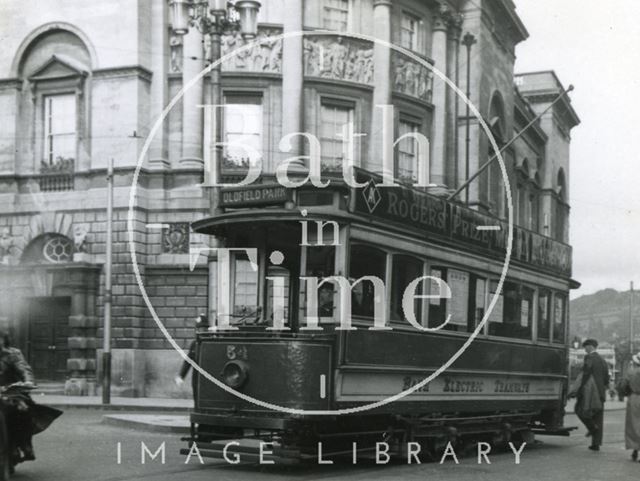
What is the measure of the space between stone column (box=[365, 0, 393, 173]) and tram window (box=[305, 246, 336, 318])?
62.8ft

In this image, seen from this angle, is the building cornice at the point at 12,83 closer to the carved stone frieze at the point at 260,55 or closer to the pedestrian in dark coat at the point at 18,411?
the carved stone frieze at the point at 260,55

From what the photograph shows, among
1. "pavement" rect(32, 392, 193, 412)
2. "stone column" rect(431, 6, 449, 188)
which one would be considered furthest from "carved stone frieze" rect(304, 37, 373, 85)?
"pavement" rect(32, 392, 193, 412)

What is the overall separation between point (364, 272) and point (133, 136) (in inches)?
673

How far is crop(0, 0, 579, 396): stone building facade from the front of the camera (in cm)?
2941

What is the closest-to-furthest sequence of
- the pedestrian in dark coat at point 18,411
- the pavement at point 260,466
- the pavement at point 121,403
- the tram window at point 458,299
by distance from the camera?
the pedestrian in dark coat at point 18,411, the pavement at point 260,466, the tram window at point 458,299, the pavement at point 121,403

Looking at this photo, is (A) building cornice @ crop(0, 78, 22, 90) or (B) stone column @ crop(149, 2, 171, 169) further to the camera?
(A) building cornice @ crop(0, 78, 22, 90)

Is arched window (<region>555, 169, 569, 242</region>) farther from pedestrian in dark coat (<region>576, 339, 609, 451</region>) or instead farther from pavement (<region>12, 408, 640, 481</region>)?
pavement (<region>12, 408, 640, 481</region>)

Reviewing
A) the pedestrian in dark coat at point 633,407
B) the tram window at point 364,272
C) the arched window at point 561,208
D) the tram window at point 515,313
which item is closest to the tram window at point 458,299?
the tram window at point 515,313

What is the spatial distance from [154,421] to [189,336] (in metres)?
10.4

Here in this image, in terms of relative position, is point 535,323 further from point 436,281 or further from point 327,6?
point 327,6

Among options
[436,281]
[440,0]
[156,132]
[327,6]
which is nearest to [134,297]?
[156,132]

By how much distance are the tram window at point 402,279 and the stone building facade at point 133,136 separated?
53.0ft

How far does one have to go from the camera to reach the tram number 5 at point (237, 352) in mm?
12312

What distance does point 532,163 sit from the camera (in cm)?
5275
